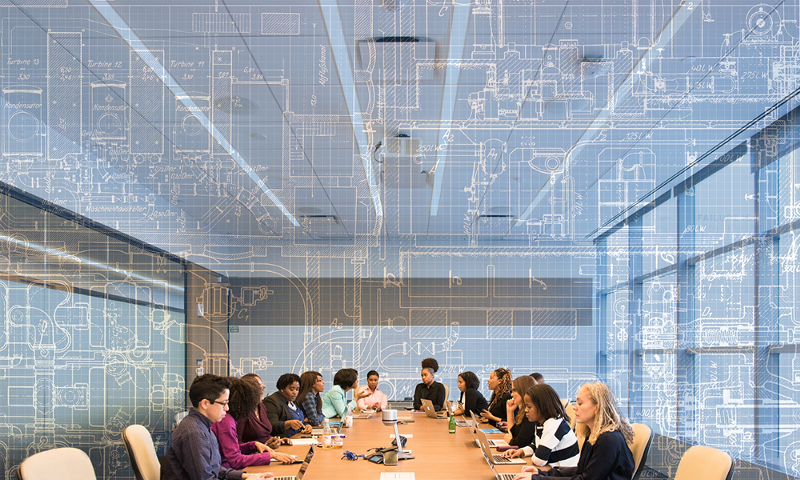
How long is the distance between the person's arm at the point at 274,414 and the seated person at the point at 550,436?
7.13 feet

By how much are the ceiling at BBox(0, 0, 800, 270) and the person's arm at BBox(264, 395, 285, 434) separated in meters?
1.50

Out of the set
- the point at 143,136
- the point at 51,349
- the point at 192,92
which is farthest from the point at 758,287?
the point at 51,349

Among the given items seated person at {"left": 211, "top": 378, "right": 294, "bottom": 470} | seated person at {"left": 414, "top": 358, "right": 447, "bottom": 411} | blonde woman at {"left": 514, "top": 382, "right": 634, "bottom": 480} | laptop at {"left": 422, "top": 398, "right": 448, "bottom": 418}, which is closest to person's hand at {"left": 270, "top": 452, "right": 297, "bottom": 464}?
seated person at {"left": 211, "top": 378, "right": 294, "bottom": 470}

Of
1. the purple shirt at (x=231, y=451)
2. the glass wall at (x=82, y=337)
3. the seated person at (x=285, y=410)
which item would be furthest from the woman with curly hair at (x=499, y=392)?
the glass wall at (x=82, y=337)

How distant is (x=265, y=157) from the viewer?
5.64 m

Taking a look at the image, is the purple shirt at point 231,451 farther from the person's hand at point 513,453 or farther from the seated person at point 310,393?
the seated person at point 310,393

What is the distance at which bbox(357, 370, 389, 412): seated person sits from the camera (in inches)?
277

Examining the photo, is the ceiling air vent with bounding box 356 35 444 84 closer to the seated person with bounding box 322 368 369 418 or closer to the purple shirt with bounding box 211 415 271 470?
the purple shirt with bounding box 211 415 271 470

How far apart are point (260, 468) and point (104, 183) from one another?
3000 mm

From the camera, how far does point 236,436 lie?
4.07m

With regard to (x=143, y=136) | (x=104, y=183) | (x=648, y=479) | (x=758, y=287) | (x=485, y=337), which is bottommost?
(x=648, y=479)

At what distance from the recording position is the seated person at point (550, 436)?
3801 mm

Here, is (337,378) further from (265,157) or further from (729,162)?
(729,162)

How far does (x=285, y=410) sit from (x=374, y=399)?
2.21 metres
